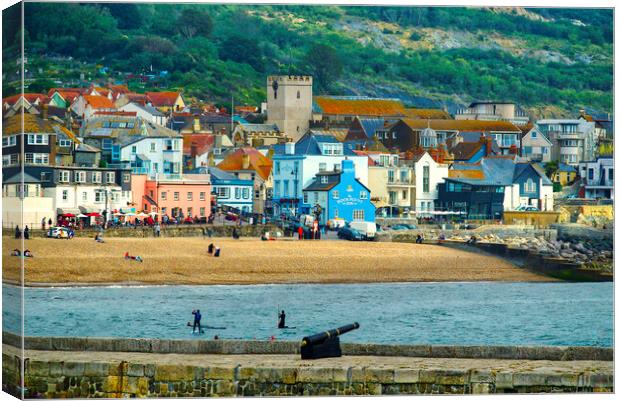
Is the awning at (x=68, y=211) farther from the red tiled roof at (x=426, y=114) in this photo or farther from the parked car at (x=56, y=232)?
the red tiled roof at (x=426, y=114)

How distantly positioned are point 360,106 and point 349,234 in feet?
10.8

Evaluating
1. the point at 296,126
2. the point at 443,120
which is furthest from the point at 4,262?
the point at 443,120

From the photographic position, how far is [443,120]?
39156 mm

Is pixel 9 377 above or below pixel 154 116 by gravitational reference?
below

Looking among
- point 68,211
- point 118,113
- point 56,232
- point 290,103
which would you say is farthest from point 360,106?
point 56,232

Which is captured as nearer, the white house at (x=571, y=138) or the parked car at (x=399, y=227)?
the white house at (x=571, y=138)

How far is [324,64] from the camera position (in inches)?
1454

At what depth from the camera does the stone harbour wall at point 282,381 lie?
883 inches

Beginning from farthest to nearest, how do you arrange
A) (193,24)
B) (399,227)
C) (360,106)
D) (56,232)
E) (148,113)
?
(360,106) < (399,227) < (193,24) < (148,113) < (56,232)

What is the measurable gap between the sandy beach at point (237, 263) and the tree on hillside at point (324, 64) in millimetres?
3333

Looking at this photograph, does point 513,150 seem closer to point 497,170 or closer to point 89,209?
point 497,170

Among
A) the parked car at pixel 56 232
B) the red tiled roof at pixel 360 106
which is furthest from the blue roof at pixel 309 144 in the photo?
the parked car at pixel 56 232

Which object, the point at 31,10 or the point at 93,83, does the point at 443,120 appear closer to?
the point at 93,83

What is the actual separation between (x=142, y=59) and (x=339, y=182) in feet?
14.9
